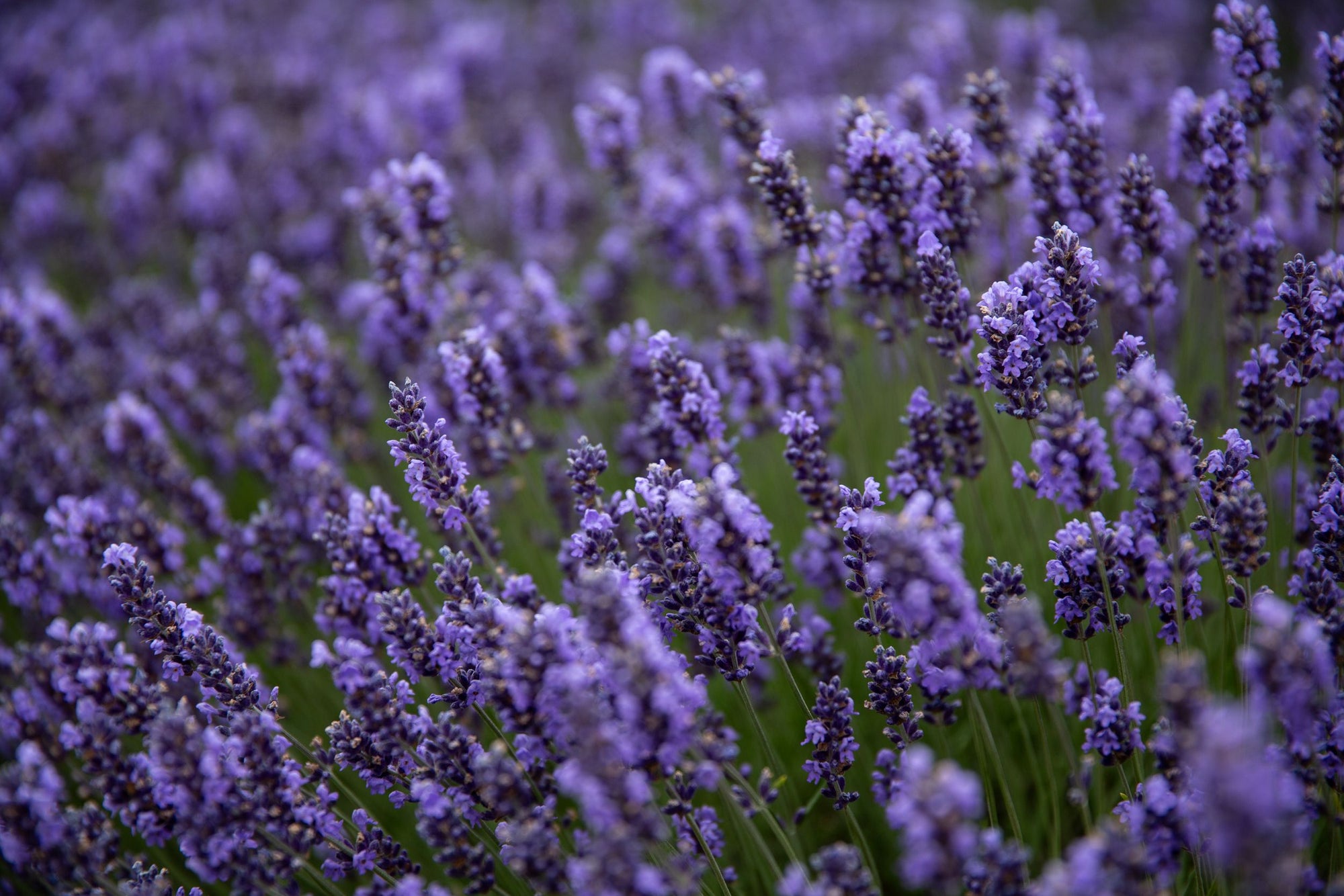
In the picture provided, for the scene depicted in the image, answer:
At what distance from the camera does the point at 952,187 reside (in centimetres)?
332

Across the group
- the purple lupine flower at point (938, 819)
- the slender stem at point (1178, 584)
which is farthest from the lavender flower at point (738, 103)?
the purple lupine flower at point (938, 819)

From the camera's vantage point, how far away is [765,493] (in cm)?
473

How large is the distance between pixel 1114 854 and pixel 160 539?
12.0 feet

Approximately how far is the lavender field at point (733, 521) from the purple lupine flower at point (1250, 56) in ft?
0.08

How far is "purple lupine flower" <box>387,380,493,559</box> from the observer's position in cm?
273

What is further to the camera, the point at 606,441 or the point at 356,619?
the point at 606,441

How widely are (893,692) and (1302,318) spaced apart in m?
1.65

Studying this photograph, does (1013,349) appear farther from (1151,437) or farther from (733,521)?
(733,521)

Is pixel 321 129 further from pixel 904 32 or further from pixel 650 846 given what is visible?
pixel 650 846

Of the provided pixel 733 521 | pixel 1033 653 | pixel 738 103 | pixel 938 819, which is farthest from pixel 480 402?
pixel 938 819

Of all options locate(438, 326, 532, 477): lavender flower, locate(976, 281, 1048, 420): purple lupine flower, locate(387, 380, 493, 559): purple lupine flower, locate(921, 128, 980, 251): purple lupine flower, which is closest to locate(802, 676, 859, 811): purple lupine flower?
locate(976, 281, 1048, 420): purple lupine flower

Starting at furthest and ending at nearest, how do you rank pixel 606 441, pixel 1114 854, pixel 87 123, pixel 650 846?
pixel 87 123
pixel 606 441
pixel 650 846
pixel 1114 854

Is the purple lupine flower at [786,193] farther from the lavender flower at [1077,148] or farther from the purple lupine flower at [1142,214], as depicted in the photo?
the purple lupine flower at [1142,214]

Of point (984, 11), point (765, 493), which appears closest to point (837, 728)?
point (765, 493)
